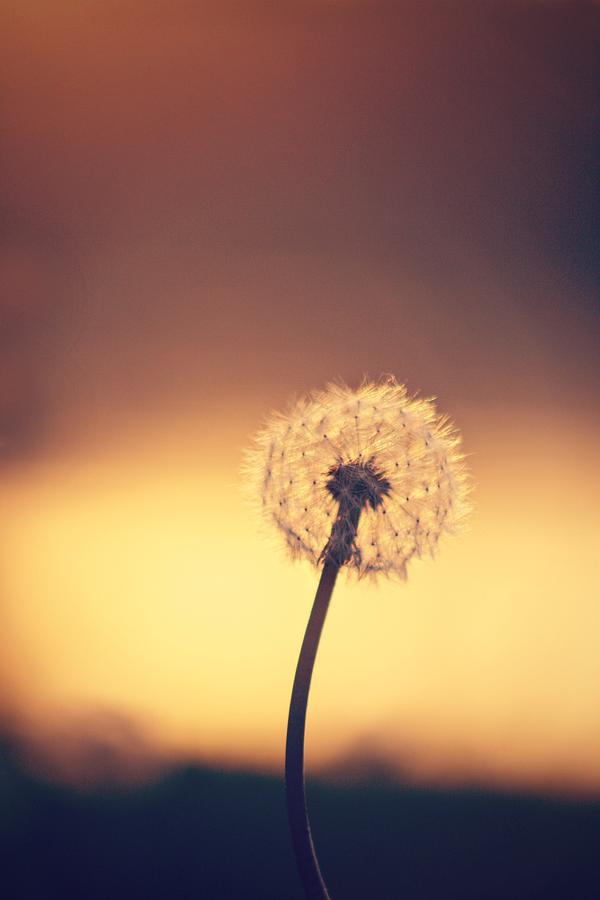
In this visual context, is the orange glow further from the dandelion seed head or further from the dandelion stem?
the dandelion stem

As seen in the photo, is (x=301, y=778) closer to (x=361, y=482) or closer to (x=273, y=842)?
(x=361, y=482)

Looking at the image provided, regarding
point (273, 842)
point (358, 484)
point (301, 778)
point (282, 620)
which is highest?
point (358, 484)

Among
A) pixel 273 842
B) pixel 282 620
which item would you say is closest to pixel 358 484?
pixel 282 620

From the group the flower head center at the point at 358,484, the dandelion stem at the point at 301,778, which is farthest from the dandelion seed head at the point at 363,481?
the dandelion stem at the point at 301,778

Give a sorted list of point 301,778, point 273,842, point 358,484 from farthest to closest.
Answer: point 273,842 → point 358,484 → point 301,778

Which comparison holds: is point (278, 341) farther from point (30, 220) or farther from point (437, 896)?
point (437, 896)

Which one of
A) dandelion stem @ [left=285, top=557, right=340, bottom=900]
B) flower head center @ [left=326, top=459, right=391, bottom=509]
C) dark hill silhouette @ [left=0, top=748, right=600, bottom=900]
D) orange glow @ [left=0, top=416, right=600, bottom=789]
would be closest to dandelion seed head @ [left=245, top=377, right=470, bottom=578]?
flower head center @ [left=326, top=459, right=391, bottom=509]

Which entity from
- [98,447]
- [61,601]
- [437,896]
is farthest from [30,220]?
[437,896]

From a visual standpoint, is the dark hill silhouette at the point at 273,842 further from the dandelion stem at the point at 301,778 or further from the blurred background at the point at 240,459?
the dandelion stem at the point at 301,778
